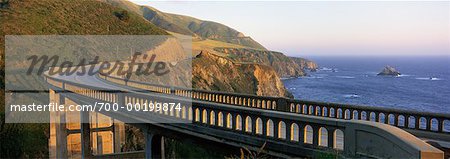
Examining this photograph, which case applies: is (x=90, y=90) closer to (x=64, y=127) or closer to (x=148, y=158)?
(x=148, y=158)

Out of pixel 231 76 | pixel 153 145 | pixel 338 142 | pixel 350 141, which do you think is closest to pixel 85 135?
pixel 153 145

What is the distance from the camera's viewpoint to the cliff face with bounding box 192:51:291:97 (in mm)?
55694

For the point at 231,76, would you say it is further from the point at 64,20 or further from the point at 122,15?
the point at 64,20

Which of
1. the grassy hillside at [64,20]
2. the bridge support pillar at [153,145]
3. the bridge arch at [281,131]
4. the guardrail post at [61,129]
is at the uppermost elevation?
the grassy hillside at [64,20]

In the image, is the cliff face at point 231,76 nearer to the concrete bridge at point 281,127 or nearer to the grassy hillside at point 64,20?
the grassy hillside at point 64,20

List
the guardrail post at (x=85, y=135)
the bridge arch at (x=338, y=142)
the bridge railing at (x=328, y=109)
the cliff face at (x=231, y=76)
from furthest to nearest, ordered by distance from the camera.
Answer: the cliff face at (x=231, y=76)
the guardrail post at (x=85, y=135)
the bridge railing at (x=328, y=109)
the bridge arch at (x=338, y=142)

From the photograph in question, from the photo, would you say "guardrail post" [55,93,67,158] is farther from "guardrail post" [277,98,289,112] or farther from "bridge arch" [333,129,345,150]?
"bridge arch" [333,129,345,150]

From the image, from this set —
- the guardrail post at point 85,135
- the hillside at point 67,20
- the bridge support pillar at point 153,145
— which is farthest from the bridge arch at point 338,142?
the hillside at point 67,20

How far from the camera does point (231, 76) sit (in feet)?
209

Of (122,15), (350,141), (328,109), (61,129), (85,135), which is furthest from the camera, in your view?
(122,15)

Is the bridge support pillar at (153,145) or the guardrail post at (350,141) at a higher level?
the guardrail post at (350,141)

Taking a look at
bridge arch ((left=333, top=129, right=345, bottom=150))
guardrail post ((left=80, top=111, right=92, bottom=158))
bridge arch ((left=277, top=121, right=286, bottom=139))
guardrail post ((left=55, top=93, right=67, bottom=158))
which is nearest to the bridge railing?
bridge arch ((left=277, top=121, right=286, bottom=139))

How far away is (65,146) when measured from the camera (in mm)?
25375

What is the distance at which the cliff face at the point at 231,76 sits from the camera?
55.7 m
